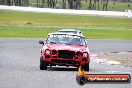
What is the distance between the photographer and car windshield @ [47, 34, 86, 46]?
56.7 ft

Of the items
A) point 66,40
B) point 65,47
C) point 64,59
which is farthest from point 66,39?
point 64,59

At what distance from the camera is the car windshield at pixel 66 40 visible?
1727 centimetres

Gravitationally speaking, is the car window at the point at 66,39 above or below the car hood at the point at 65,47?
above

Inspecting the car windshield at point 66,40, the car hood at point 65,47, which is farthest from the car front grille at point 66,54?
the car windshield at point 66,40

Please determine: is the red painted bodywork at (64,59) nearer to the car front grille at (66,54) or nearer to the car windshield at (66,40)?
the car front grille at (66,54)

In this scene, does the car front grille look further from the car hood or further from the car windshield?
the car windshield

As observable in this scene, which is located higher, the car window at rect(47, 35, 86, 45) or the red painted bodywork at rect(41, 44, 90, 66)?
the car window at rect(47, 35, 86, 45)

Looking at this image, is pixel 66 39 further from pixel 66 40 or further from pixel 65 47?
pixel 65 47

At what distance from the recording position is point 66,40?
57.4ft

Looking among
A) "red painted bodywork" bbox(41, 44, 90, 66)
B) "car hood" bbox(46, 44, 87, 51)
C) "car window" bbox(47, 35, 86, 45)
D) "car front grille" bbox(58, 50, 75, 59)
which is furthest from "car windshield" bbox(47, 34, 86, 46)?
"car front grille" bbox(58, 50, 75, 59)

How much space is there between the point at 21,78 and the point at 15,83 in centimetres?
127

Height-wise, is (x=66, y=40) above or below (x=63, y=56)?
above

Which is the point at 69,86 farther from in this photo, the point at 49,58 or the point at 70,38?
the point at 70,38

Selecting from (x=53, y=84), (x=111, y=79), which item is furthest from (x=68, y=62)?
(x=111, y=79)
